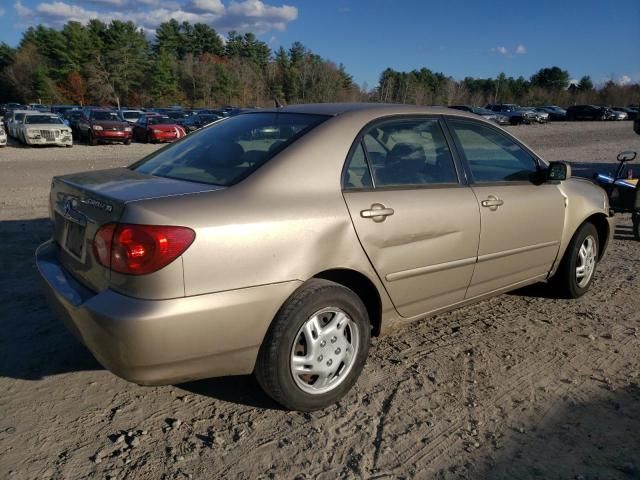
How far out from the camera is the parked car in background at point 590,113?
170 feet

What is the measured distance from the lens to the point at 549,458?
260 cm

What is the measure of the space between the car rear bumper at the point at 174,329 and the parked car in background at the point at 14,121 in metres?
25.0

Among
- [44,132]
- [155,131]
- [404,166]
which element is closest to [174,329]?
[404,166]

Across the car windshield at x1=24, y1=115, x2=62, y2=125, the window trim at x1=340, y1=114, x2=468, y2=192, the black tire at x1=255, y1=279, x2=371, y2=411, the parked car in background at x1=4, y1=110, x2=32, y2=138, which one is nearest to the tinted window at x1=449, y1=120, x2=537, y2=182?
the window trim at x1=340, y1=114, x2=468, y2=192

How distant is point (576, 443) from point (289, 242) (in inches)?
69.9

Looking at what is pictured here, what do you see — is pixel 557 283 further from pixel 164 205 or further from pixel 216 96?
pixel 216 96

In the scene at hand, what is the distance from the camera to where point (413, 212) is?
324 centimetres

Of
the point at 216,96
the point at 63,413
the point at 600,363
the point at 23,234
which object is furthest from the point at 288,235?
the point at 216,96

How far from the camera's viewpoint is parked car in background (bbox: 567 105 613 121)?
5194 centimetres

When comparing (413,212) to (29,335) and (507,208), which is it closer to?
(507,208)

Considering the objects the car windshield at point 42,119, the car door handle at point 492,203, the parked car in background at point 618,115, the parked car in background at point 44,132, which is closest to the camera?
the car door handle at point 492,203

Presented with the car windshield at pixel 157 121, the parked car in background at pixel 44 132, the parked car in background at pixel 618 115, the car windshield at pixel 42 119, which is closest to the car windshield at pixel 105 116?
the car windshield at pixel 157 121

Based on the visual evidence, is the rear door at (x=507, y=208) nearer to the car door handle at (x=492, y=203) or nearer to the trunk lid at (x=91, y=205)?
the car door handle at (x=492, y=203)

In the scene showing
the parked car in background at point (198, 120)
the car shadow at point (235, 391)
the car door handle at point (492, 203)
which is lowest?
the car shadow at point (235, 391)
